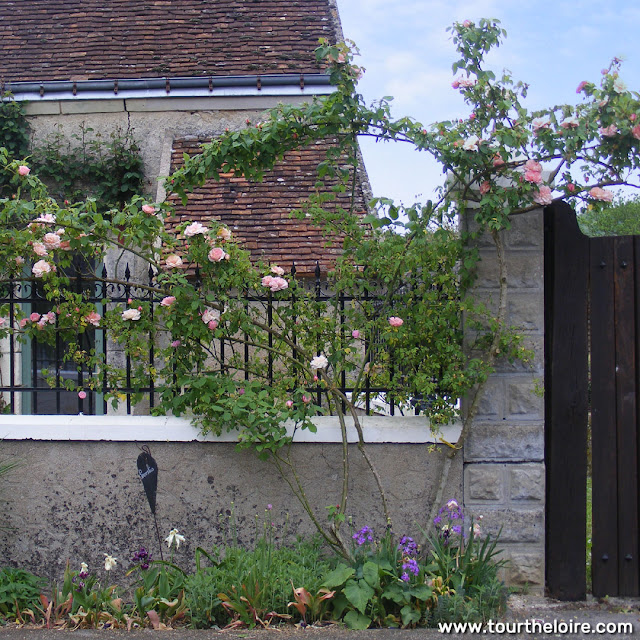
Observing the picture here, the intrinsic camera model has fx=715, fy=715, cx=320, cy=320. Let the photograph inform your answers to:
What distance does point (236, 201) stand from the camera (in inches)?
305

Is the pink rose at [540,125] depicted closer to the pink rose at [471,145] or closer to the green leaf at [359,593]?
the pink rose at [471,145]

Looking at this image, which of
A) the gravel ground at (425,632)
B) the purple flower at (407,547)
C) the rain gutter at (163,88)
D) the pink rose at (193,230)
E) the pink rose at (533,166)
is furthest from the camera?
the rain gutter at (163,88)

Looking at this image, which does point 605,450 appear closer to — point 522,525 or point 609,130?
point 522,525

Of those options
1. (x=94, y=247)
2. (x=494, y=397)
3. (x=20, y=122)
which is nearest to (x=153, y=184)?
(x=20, y=122)

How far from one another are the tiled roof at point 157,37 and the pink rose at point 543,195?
187 inches

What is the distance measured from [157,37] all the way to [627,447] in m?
7.37

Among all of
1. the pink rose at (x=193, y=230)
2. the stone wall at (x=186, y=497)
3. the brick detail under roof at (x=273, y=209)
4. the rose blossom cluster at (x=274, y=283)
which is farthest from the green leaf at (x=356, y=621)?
the brick detail under roof at (x=273, y=209)

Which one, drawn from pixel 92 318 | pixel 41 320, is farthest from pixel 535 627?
pixel 41 320

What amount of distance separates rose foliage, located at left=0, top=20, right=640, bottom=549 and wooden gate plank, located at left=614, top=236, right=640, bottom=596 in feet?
1.96

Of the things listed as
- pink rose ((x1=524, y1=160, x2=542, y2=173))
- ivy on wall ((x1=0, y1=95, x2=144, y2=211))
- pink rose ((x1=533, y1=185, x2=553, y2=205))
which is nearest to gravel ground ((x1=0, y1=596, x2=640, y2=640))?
pink rose ((x1=533, y1=185, x2=553, y2=205))

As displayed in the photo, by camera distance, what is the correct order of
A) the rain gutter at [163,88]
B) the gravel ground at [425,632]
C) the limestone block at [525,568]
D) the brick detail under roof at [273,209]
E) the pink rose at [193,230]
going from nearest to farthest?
1. the gravel ground at [425,632]
2. the pink rose at [193,230]
3. the limestone block at [525,568]
4. the brick detail under roof at [273,209]
5. the rain gutter at [163,88]

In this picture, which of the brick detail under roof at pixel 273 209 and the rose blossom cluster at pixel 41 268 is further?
the brick detail under roof at pixel 273 209

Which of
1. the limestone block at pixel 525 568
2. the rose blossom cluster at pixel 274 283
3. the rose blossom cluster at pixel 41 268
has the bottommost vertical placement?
the limestone block at pixel 525 568

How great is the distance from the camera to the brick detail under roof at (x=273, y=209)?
704 cm
